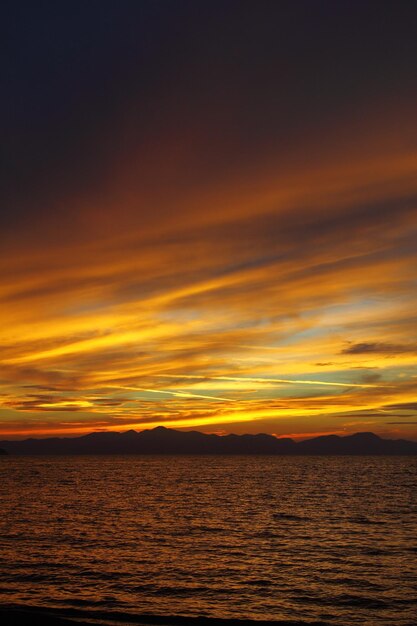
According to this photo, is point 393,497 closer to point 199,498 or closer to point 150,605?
point 199,498

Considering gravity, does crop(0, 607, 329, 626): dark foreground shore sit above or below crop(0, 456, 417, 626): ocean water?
above

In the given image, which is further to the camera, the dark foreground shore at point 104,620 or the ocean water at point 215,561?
the ocean water at point 215,561

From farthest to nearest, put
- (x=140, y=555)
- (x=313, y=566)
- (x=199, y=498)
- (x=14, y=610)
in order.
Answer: (x=199, y=498)
(x=140, y=555)
(x=313, y=566)
(x=14, y=610)

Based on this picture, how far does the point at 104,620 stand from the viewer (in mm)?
23844

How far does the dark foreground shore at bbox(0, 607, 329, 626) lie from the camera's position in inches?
898

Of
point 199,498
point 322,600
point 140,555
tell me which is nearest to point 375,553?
point 322,600

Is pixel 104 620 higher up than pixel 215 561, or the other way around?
pixel 104 620

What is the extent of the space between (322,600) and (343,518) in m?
34.5

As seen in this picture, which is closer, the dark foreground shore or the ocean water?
the dark foreground shore

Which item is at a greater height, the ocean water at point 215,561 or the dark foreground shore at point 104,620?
the dark foreground shore at point 104,620

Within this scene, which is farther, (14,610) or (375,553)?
(375,553)

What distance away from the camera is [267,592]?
29406 millimetres

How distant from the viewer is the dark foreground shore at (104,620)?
22797 millimetres

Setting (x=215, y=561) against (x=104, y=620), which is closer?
(x=104, y=620)
